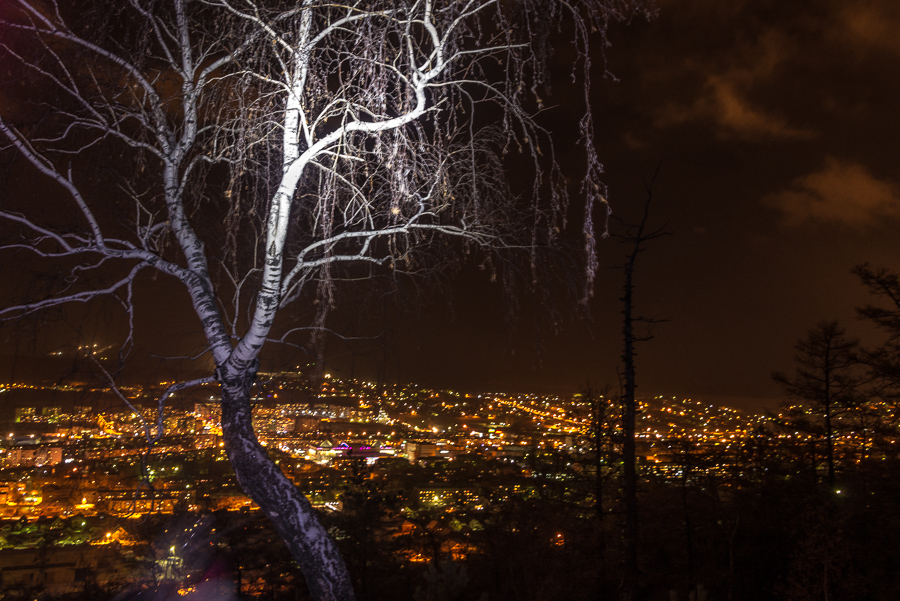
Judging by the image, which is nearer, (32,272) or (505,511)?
(32,272)

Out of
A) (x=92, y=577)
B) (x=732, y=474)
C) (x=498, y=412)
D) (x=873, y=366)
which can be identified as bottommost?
(x=92, y=577)

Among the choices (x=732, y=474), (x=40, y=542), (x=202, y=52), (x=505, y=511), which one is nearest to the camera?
(x=202, y=52)

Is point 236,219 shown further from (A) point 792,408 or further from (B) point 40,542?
(A) point 792,408

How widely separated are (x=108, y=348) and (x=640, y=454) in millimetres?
15355

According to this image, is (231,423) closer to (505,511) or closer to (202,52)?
(202,52)

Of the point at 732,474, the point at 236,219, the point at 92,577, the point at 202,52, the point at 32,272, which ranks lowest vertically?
the point at 92,577

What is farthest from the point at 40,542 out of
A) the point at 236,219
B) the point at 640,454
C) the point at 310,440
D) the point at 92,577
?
the point at 640,454

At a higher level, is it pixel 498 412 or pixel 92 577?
pixel 498 412

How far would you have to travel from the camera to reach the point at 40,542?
10312 millimetres

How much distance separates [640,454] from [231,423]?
579 inches

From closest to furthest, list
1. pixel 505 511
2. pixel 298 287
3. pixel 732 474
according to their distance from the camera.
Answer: pixel 298 287 < pixel 505 511 < pixel 732 474

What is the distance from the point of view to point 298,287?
15.0 feet

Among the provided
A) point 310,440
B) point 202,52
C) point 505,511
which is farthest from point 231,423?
point 505,511

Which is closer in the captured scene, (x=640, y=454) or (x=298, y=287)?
(x=298, y=287)
